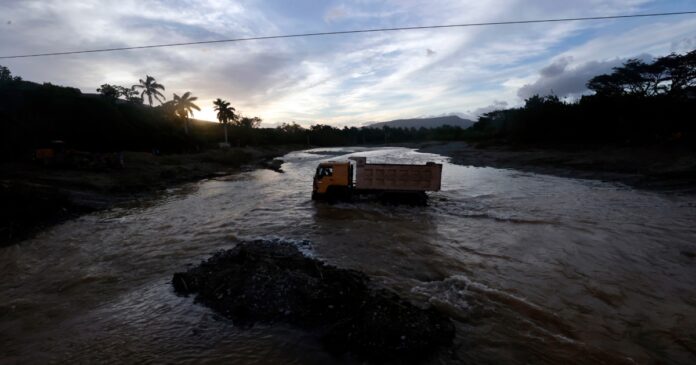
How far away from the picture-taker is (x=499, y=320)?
627 cm

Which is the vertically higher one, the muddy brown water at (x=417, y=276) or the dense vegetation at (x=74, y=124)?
the dense vegetation at (x=74, y=124)

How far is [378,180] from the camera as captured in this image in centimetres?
1669

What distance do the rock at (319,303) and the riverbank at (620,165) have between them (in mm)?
19150

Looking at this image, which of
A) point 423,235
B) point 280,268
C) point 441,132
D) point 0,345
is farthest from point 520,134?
point 441,132

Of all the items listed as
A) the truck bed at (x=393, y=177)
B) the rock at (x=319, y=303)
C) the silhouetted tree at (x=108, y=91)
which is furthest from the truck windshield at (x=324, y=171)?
the silhouetted tree at (x=108, y=91)

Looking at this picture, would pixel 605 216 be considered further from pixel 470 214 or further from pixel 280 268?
pixel 280 268

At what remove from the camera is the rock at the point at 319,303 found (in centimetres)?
499

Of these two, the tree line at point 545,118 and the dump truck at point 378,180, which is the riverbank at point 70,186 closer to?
the tree line at point 545,118

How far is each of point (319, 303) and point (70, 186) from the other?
20404 mm

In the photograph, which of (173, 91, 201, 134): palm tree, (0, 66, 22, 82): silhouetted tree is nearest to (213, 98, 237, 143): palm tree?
(173, 91, 201, 134): palm tree

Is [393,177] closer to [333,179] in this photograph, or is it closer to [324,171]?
[333,179]

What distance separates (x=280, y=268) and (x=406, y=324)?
2882 mm

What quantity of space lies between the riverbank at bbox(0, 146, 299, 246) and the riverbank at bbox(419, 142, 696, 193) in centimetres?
2853

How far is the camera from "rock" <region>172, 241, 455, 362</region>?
4988 millimetres
